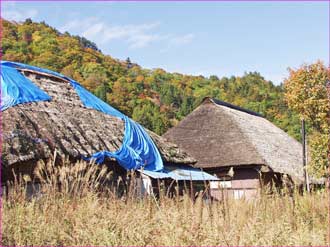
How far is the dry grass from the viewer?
2982mm

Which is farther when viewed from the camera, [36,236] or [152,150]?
[152,150]

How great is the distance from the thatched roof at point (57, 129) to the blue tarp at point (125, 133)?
0.61ft

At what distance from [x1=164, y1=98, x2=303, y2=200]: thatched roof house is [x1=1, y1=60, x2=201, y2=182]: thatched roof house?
3.25 meters

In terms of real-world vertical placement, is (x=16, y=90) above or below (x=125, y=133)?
above

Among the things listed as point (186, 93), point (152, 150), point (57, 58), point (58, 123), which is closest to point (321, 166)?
point (152, 150)

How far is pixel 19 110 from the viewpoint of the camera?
9.68 metres

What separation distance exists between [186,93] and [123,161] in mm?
28582

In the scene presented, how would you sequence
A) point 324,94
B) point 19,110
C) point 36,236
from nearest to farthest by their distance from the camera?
point 36,236 < point 19,110 < point 324,94

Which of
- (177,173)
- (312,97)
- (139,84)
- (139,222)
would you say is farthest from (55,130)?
(139,84)

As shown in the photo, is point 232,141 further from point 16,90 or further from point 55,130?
point 16,90

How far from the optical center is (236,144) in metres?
17.3

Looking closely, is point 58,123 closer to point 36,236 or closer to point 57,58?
point 36,236

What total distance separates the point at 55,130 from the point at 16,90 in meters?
1.35

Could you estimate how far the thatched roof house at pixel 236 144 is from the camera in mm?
16125
